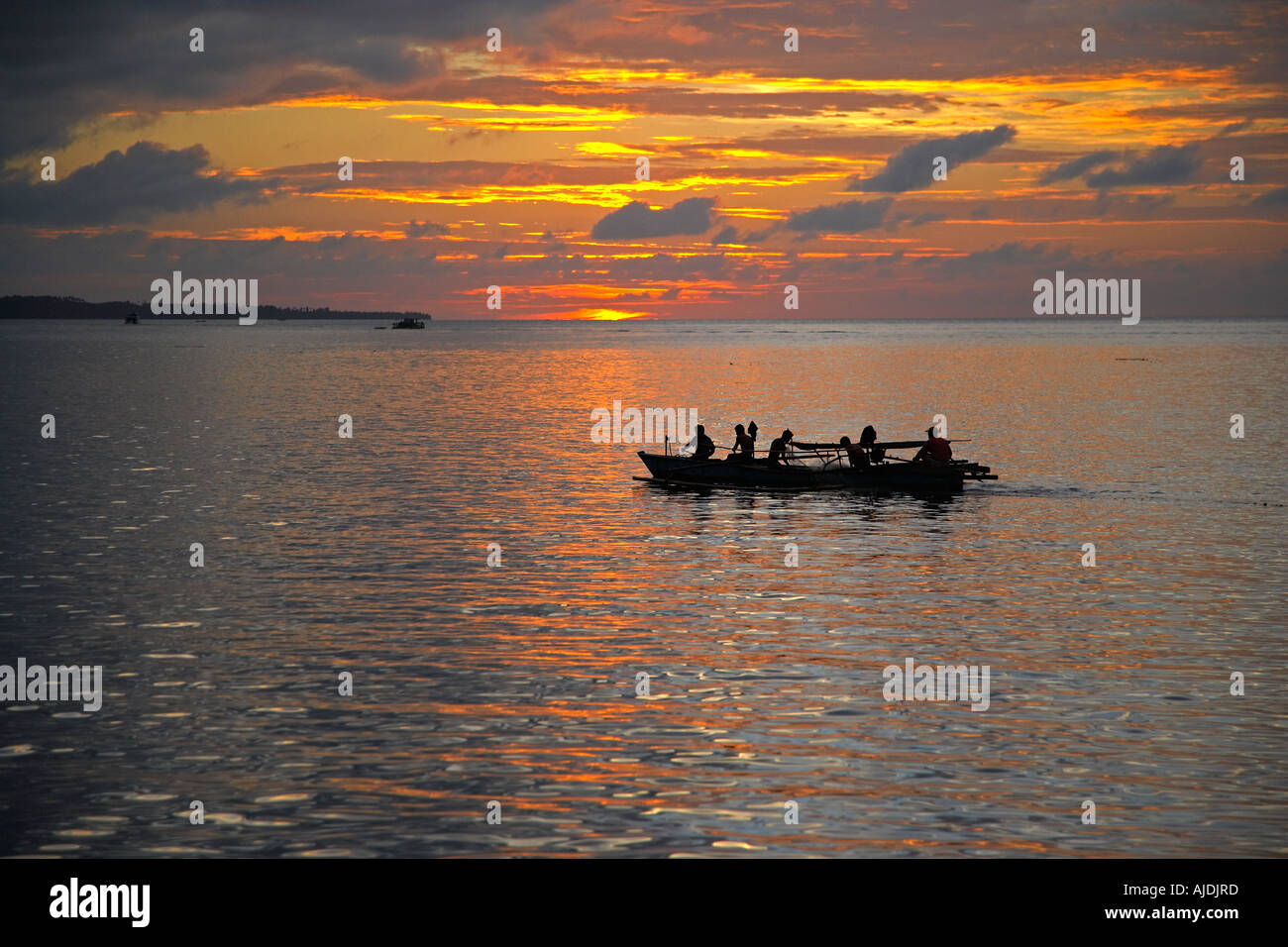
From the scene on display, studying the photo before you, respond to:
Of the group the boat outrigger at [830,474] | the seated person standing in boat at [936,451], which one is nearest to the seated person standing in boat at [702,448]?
the boat outrigger at [830,474]

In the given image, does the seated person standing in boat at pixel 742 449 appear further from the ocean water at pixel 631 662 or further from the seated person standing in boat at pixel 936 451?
the seated person standing in boat at pixel 936 451

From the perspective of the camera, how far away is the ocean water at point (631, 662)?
16.6 metres

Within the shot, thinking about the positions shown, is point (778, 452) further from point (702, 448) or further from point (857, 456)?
point (702, 448)

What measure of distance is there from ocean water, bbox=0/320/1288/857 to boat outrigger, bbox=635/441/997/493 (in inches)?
37.2

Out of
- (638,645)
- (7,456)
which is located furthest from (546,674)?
(7,456)

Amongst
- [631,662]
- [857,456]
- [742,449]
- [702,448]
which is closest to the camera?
[631,662]

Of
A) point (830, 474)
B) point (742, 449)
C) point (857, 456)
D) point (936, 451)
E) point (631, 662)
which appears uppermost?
point (742, 449)

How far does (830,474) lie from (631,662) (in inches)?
1080

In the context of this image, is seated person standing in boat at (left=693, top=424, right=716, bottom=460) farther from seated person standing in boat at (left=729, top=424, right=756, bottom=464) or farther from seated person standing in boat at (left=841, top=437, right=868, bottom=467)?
seated person standing in boat at (left=841, top=437, right=868, bottom=467)

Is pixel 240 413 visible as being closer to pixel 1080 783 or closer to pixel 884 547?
pixel 884 547

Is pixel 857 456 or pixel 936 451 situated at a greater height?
pixel 936 451

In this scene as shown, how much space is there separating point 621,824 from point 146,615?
16337mm

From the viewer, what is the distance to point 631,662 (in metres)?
24.7


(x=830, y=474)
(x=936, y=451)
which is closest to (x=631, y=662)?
(x=830, y=474)
